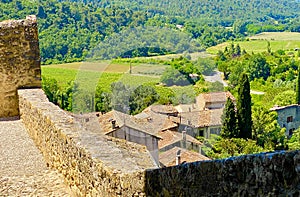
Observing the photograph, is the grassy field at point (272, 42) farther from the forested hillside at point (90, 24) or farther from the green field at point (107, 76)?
the green field at point (107, 76)

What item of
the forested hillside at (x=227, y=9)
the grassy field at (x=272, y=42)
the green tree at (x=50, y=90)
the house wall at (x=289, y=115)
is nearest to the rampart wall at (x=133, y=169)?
the green tree at (x=50, y=90)

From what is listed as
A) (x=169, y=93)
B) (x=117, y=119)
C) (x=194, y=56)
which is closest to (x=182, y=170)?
(x=117, y=119)

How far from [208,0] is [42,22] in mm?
77976

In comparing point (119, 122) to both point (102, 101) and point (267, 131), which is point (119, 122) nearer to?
point (102, 101)

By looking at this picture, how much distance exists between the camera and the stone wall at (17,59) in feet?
19.9

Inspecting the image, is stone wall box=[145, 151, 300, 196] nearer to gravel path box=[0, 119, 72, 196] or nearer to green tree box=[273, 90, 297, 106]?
gravel path box=[0, 119, 72, 196]

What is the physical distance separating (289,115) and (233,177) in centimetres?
4035

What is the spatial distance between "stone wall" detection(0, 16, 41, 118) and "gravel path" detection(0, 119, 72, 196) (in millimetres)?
915

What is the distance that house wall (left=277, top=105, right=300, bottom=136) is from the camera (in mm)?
38875

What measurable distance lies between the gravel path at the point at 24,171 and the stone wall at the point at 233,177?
1.51 metres

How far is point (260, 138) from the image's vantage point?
30844 mm

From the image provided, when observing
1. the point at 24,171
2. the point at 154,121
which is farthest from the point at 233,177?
the point at 154,121

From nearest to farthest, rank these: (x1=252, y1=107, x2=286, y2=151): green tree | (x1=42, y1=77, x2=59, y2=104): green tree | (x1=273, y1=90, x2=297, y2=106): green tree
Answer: (x1=42, y1=77, x2=59, y2=104): green tree < (x1=252, y1=107, x2=286, y2=151): green tree < (x1=273, y1=90, x2=297, y2=106): green tree

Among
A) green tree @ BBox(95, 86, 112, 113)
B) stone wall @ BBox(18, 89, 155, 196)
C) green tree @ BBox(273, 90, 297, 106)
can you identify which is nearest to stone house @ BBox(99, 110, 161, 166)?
green tree @ BBox(95, 86, 112, 113)
